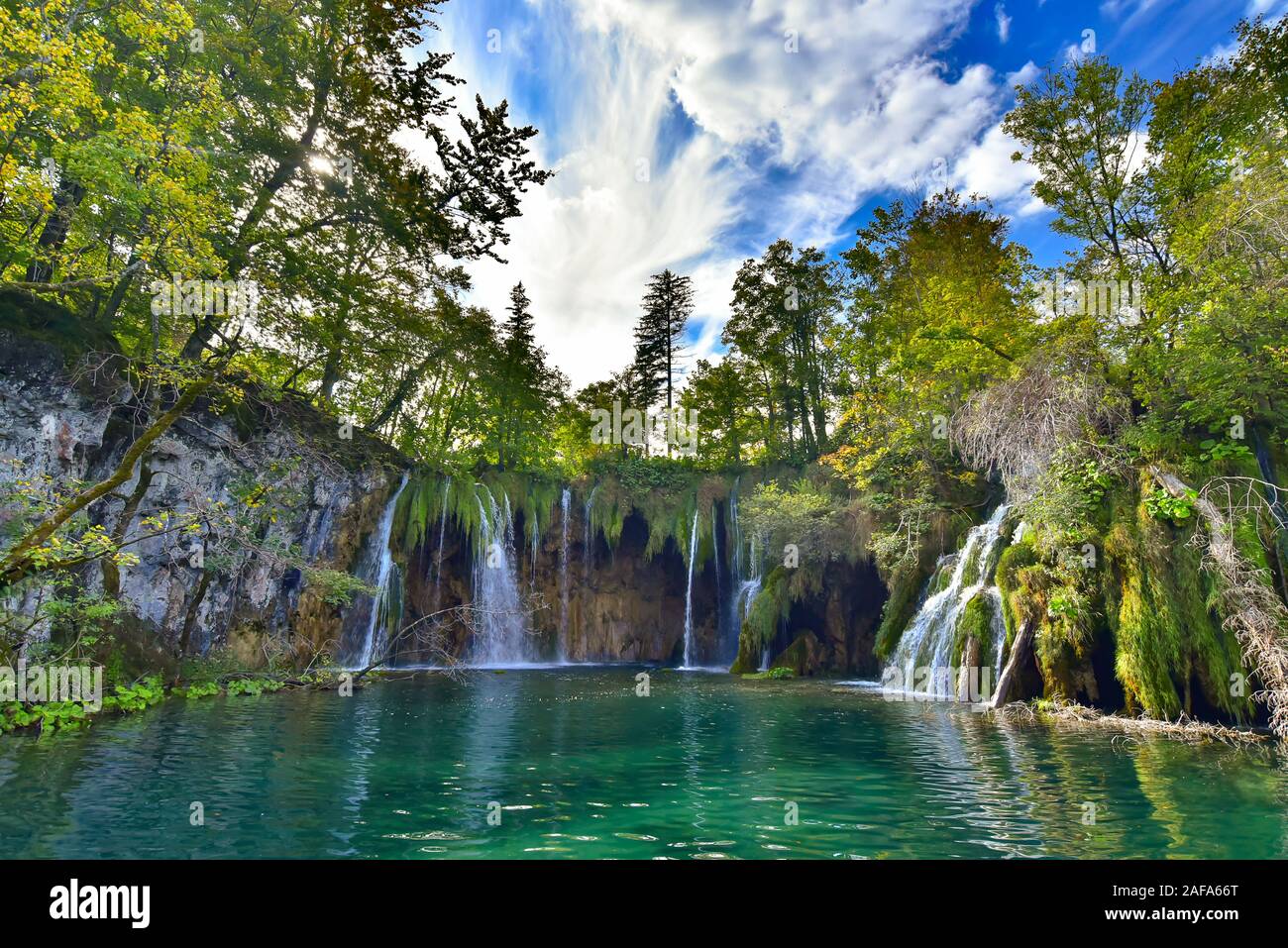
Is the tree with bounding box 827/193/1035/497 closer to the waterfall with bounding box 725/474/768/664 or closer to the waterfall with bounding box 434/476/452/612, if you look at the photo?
the waterfall with bounding box 725/474/768/664

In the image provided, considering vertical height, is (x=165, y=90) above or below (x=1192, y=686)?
above

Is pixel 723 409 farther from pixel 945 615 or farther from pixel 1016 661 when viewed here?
pixel 1016 661

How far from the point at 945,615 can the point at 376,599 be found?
69.5 feet

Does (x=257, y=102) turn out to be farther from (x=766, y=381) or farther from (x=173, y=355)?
(x=766, y=381)

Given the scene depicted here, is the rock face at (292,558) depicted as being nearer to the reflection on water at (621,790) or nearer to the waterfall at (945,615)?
the reflection on water at (621,790)

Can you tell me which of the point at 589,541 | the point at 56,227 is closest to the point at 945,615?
the point at 589,541

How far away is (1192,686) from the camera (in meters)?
10.9

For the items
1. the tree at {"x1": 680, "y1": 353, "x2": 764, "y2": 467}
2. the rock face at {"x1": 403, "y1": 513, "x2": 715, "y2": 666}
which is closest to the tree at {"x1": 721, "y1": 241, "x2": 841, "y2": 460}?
the tree at {"x1": 680, "y1": 353, "x2": 764, "y2": 467}

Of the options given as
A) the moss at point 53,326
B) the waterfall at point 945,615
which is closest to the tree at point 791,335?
the waterfall at point 945,615

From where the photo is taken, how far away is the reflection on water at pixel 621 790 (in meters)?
5.56

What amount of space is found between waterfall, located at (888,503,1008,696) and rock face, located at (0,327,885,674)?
23.3ft
